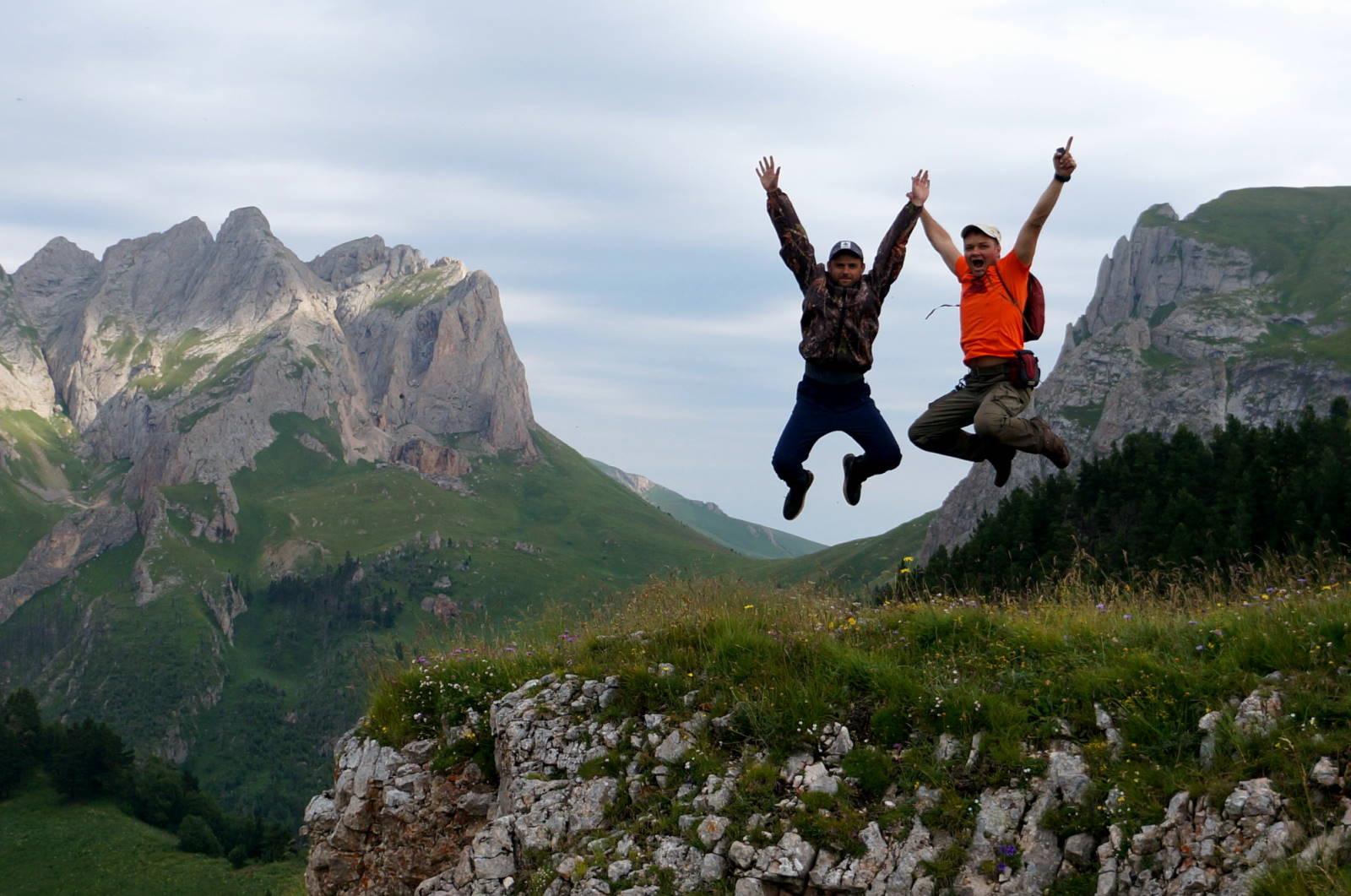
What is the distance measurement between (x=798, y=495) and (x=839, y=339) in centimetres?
A: 235

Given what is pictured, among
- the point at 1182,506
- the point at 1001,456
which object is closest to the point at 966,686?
the point at 1001,456

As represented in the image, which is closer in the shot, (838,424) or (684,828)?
(684,828)

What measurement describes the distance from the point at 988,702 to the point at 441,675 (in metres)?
8.34

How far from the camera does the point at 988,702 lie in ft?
36.1

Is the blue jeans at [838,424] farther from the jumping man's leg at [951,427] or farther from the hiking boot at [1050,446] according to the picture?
the hiking boot at [1050,446]

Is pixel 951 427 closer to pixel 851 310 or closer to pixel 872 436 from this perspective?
pixel 872 436

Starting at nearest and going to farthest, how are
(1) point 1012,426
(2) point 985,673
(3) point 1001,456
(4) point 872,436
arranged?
(2) point 985,673, (1) point 1012,426, (3) point 1001,456, (4) point 872,436

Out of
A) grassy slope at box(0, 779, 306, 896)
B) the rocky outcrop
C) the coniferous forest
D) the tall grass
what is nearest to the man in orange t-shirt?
the tall grass

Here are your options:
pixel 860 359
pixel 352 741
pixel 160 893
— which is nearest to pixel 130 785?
pixel 160 893

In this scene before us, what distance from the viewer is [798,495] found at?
1349cm

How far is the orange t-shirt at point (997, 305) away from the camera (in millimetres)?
12133

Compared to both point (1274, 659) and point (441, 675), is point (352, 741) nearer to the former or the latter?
point (441, 675)

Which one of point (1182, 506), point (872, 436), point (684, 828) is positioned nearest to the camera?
point (684, 828)

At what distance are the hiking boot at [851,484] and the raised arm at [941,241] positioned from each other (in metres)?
2.92
